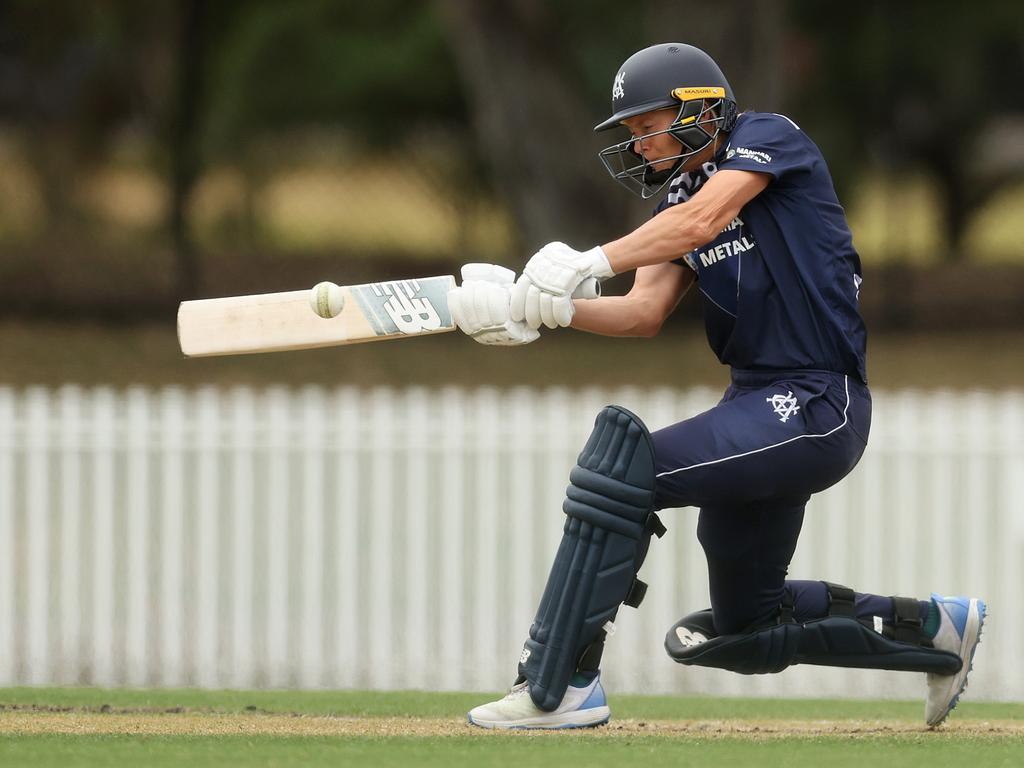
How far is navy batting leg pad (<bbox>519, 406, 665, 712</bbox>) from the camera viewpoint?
423cm

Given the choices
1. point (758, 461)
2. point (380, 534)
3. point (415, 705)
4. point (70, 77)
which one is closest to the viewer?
point (758, 461)

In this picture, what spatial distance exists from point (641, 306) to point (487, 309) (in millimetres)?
530

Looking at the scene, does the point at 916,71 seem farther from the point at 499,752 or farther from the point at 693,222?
the point at 499,752

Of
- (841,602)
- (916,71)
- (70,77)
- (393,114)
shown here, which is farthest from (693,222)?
(916,71)

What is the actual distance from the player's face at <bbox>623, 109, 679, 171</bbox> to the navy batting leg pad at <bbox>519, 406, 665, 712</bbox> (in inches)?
26.4

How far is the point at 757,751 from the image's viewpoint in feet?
13.6

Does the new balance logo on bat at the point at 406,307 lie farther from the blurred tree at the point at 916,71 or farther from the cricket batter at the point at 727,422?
the blurred tree at the point at 916,71

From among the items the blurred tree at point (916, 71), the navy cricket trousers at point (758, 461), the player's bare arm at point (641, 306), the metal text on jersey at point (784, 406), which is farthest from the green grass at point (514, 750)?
the blurred tree at point (916, 71)

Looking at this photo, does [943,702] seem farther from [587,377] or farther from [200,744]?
[587,377]

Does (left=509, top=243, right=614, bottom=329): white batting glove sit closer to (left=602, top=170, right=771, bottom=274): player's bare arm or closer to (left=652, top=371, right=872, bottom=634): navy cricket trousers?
(left=602, top=170, right=771, bottom=274): player's bare arm

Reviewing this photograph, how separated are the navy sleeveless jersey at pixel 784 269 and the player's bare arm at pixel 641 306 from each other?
30cm

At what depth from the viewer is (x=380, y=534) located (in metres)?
7.67

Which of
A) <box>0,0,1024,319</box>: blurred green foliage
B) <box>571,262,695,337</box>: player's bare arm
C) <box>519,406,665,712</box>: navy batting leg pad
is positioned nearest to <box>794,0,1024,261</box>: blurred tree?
<box>0,0,1024,319</box>: blurred green foliage

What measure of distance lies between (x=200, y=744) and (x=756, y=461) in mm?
1465
